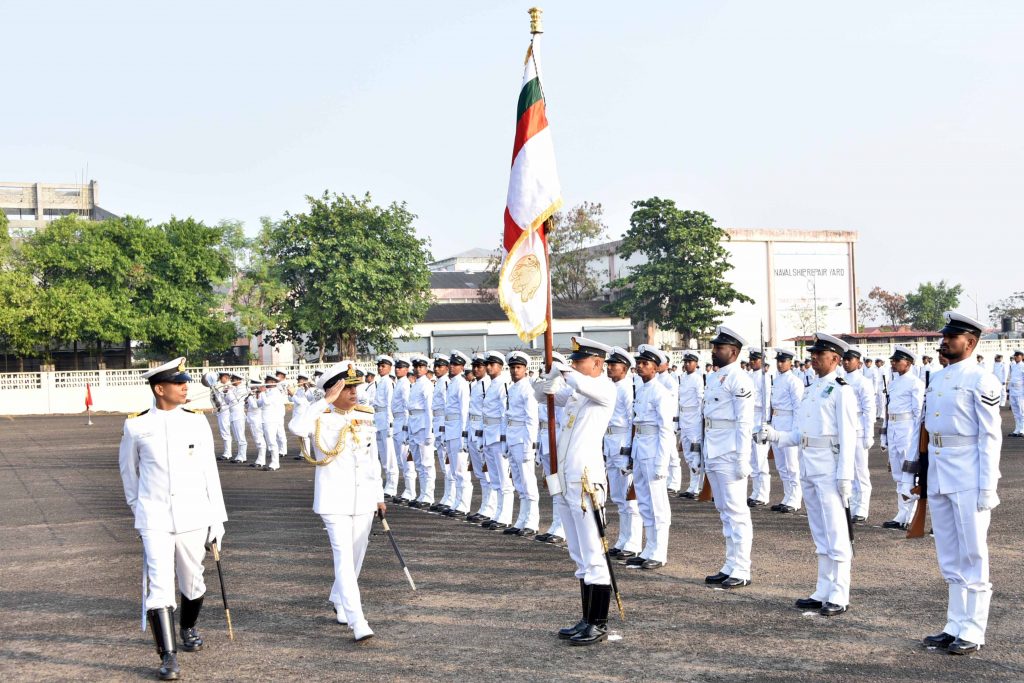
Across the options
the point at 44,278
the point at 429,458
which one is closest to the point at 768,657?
the point at 429,458

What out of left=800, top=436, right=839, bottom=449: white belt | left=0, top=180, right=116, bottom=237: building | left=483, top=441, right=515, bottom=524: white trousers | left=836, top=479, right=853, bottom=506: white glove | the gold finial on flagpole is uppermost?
left=0, top=180, right=116, bottom=237: building

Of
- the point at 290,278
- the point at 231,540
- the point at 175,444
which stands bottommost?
the point at 231,540

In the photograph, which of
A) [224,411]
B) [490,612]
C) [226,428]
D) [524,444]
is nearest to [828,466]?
[490,612]

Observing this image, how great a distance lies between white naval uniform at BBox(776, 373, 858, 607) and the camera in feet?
25.6

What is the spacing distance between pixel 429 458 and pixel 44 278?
38882mm

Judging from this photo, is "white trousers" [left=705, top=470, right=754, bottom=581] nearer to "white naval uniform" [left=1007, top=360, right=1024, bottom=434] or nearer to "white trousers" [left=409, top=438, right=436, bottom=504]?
"white trousers" [left=409, top=438, right=436, bottom=504]

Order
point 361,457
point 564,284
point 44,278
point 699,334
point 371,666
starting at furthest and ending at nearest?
point 564,284 → point 699,334 → point 44,278 → point 361,457 → point 371,666

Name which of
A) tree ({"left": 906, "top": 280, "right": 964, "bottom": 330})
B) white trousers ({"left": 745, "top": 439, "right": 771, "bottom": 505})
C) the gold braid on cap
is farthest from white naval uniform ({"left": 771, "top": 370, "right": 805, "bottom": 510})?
tree ({"left": 906, "top": 280, "right": 964, "bottom": 330})

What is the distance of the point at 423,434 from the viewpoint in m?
14.8

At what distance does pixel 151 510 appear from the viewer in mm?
6879

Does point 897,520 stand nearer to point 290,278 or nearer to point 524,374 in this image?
point 524,374

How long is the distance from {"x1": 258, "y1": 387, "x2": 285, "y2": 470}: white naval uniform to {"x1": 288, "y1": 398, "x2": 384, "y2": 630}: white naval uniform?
14460 mm

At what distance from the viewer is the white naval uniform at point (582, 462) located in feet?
23.6

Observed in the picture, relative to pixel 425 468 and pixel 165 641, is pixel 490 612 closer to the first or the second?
pixel 165 641
